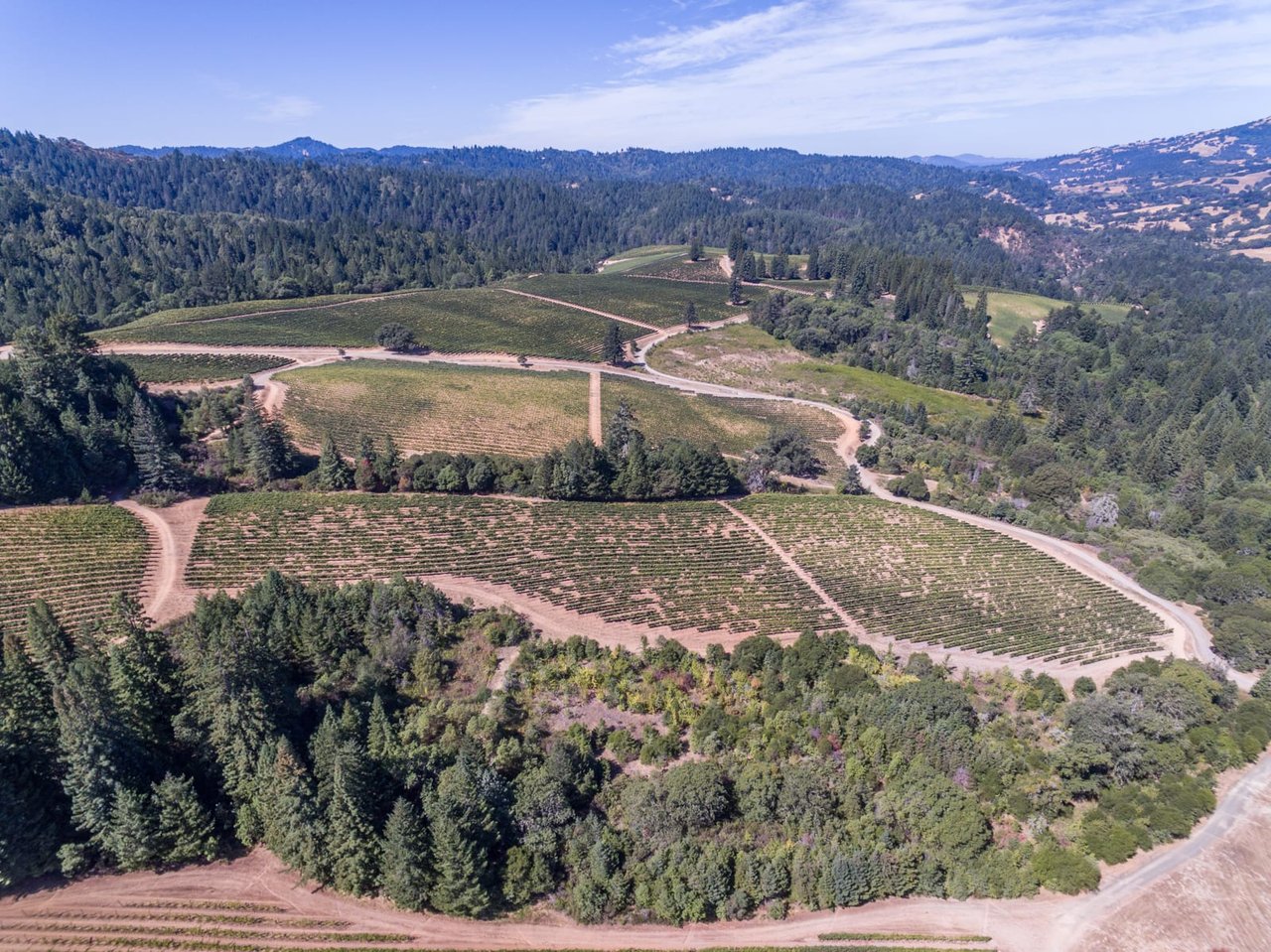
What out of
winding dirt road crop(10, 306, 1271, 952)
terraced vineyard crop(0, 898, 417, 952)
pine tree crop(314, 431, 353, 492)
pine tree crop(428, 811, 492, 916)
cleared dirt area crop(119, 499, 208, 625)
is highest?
pine tree crop(314, 431, 353, 492)

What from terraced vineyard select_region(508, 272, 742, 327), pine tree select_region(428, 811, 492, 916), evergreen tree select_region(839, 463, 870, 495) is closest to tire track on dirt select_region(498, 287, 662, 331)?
terraced vineyard select_region(508, 272, 742, 327)

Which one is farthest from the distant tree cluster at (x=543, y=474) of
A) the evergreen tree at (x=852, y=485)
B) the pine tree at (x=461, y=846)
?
the pine tree at (x=461, y=846)

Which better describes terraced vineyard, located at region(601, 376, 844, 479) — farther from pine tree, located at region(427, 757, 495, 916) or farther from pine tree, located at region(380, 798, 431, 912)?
pine tree, located at region(380, 798, 431, 912)

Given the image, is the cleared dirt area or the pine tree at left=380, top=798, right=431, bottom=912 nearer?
the pine tree at left=380, top=798, right=431, bottom=912

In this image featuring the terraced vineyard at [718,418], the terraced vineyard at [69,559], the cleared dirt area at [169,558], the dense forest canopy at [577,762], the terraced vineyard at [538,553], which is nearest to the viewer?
the dense forest canopy at [577,762]

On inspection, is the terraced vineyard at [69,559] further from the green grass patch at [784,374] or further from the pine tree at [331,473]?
the green grass patch at [784,374]

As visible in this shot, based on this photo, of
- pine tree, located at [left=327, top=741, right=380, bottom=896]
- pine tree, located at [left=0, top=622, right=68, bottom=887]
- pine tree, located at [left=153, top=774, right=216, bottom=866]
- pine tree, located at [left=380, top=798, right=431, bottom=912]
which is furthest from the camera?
pine tree, located at [left=153, top=774, right=216, bottom=866]

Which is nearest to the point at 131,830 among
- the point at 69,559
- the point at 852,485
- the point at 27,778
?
the point at 27,778

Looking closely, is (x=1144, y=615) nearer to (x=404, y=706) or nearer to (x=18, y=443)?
(x=404, y=706)
